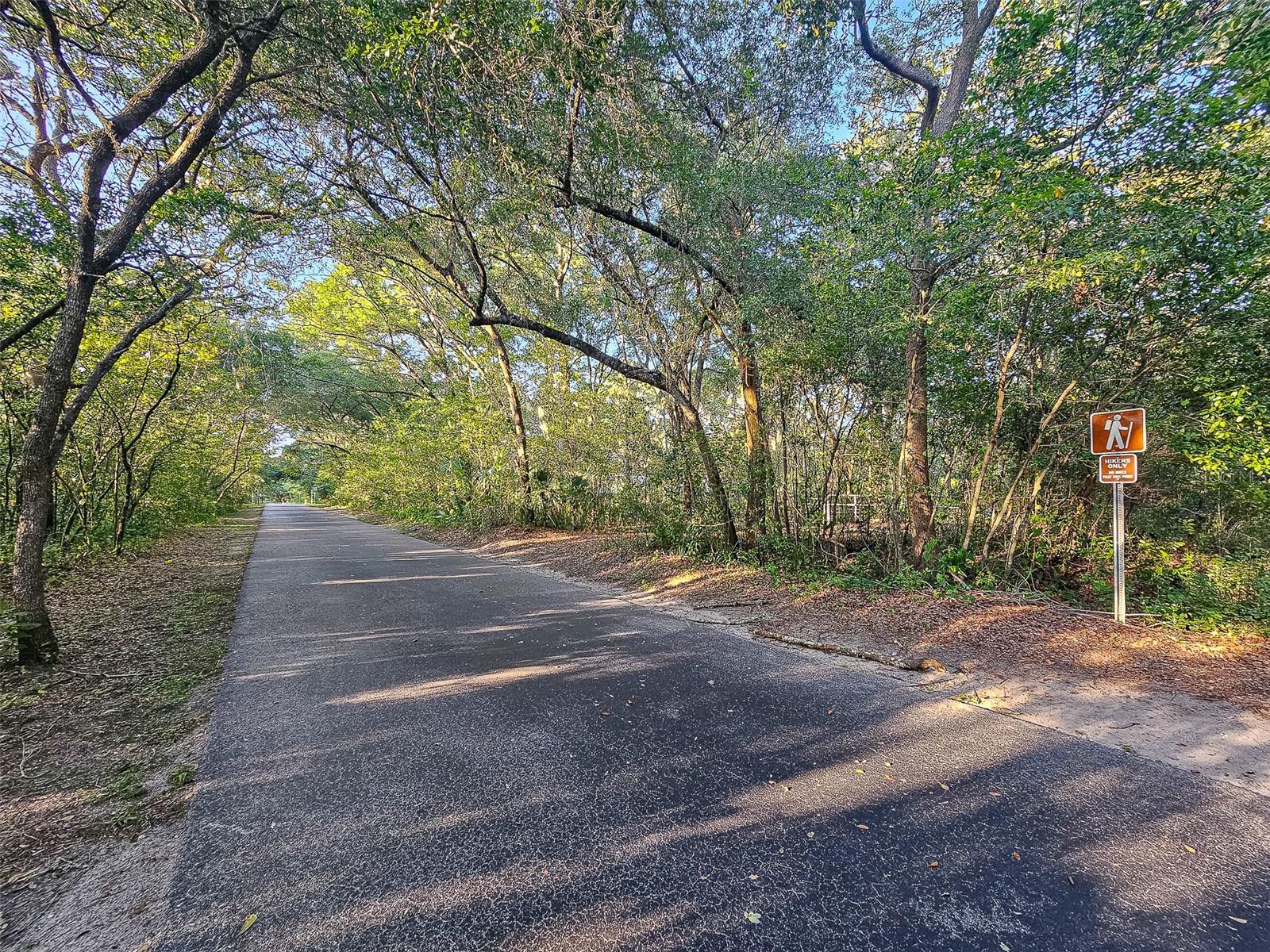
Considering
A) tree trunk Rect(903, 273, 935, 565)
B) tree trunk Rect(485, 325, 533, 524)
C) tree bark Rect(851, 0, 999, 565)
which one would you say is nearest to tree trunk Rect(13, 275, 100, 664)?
tree bark Rect(851, 0, 999, 565)

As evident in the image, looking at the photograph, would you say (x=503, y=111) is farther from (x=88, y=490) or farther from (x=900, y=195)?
(x=88, y=490)

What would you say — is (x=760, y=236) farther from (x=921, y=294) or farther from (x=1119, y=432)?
(x=1119, y=432)

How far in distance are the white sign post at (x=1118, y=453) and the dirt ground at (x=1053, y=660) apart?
58cm

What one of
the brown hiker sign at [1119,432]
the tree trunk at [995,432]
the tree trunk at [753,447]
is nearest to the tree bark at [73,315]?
the tree trunk at [753,447]

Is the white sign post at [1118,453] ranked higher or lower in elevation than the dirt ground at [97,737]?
higher

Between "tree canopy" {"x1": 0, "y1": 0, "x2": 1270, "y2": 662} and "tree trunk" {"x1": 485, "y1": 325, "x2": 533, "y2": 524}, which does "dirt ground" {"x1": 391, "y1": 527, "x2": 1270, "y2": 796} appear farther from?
"tree trunk" {"x1": 485, "y1": 325, "x2": 533, "y2": 524}

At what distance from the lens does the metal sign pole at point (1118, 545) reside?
423 centimetres

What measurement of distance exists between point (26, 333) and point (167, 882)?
688cm

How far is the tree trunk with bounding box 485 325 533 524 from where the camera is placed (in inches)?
536

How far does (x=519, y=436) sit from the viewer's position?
13.6 m

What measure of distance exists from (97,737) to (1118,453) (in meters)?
8.01

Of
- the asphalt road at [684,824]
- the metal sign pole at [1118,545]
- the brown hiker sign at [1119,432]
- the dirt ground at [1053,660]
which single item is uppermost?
the brown hiker sign at [1119,432]

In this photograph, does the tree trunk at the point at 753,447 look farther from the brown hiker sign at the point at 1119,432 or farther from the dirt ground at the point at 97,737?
the dirt ground at the point at 97,737

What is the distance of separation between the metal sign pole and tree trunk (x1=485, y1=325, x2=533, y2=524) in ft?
39.2
